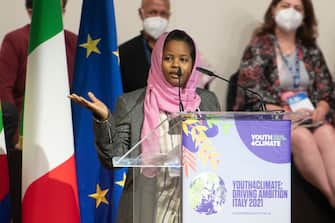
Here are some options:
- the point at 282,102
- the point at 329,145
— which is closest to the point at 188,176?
the point at 329,145

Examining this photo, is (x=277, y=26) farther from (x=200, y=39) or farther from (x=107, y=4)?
(x=107, y=4)

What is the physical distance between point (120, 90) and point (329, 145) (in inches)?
44.8

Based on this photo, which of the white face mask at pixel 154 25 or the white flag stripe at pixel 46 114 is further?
the white face mask at pixel 154 25

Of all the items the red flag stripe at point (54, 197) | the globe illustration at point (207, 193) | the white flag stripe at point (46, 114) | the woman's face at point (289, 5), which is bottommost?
the red flag stripe at point (54, 197)

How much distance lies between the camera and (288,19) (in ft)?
12.7

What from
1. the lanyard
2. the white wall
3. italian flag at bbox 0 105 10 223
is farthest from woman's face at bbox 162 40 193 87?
the white wall

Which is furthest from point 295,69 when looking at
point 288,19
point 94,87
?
point 94,87

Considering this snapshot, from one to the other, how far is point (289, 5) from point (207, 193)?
8.53ft

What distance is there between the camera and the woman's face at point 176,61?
83.4 inches

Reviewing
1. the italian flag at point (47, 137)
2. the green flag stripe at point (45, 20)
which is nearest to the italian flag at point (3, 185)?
the italian flag at point (47, 137)

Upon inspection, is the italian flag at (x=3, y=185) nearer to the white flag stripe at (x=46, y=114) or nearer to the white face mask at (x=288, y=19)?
the white flag stripe at (x=46, y=114)

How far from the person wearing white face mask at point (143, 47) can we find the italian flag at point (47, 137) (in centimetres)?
110

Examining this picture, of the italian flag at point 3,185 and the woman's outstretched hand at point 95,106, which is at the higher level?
the woman's outstretched hand at point 95,106

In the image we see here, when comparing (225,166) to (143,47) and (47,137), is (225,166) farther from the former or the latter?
(143,47)
